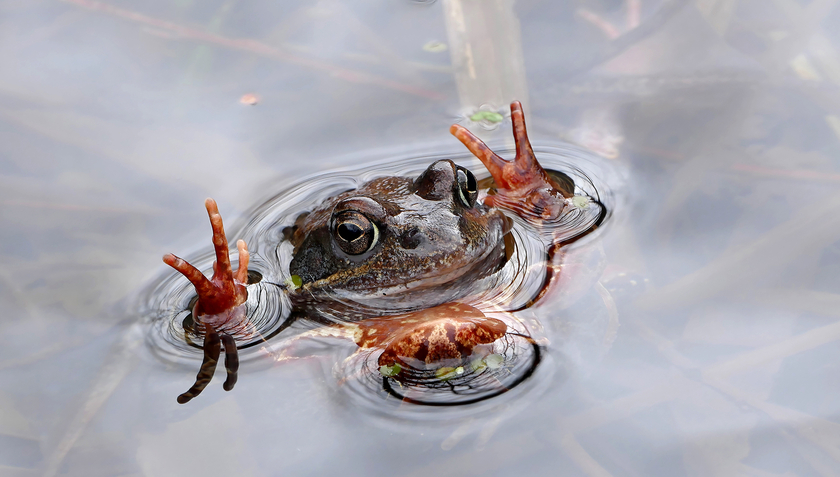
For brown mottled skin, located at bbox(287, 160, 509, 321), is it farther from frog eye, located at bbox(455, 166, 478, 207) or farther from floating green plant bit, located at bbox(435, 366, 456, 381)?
floating green plant bit, located at bbox(435, 366, 456, 381)

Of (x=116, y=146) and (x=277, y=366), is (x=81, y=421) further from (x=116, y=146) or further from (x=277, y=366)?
(x=116, y=146)

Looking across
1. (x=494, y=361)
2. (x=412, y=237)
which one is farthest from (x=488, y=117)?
(x=494, y=361)

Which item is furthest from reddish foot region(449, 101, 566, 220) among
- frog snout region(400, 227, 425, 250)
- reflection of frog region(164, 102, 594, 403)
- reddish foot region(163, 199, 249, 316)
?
reddish foot region(163, 199, 249, 316)

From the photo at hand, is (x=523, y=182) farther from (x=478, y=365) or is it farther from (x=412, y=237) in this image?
(x=478, y=365)

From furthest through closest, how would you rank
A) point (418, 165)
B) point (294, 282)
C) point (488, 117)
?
1. point (488, 117)
2. point (418, 165)
3. point (294, 282)

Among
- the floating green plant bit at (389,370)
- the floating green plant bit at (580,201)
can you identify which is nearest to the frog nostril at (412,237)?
the floating green plant bit at (389,370)

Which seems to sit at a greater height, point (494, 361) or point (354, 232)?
point (354, 232)

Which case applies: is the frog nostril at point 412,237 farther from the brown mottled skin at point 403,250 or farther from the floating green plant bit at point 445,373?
the floating green plant bit at point 445,373
